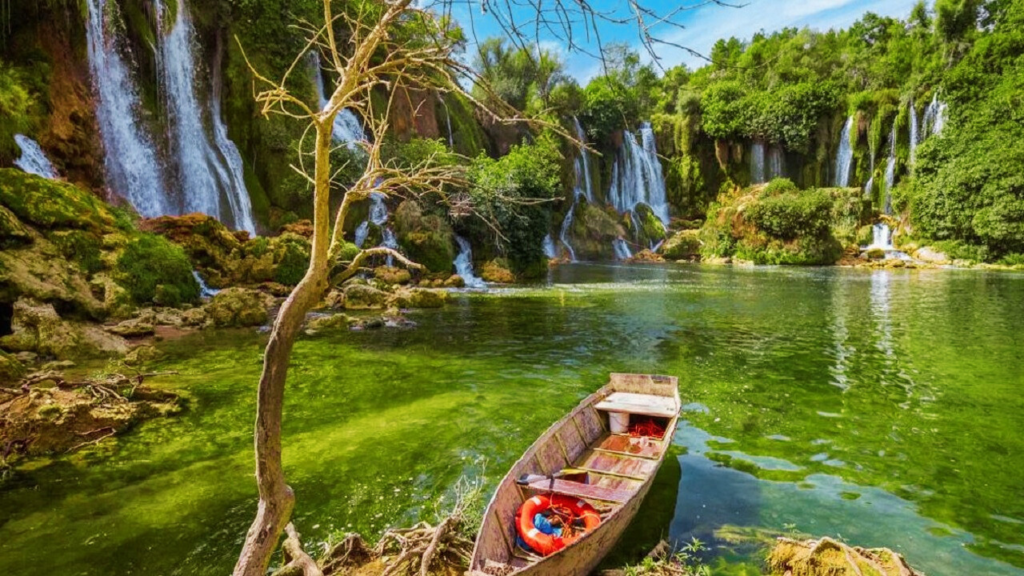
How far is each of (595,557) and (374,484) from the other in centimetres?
323

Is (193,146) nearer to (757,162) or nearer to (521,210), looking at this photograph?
(521,210)

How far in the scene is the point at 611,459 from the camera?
257 inches

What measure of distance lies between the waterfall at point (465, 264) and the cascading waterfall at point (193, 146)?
34.7 ft

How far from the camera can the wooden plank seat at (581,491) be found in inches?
199

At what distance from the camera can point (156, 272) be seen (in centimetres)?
1639

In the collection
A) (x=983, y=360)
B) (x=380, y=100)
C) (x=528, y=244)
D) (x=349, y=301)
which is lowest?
(x=983, y=360)

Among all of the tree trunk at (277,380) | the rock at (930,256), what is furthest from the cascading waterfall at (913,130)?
the tree trunk at (277,380)

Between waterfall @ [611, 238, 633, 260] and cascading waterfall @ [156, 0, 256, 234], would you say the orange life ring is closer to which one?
cascading waterfall @ [156, 0, 256, 234]

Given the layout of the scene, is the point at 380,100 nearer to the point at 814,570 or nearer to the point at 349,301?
the point at 349,301

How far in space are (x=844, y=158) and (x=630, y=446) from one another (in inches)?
2050

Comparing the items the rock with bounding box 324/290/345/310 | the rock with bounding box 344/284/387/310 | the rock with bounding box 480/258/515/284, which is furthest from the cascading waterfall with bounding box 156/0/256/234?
the rock with bounding box 480/258/515/284

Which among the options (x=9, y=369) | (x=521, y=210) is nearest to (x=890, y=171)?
(x=521, y=210)

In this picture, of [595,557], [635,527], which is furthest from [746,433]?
[595,557]

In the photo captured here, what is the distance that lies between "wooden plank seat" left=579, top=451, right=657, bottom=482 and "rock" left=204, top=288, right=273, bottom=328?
1325 centimetres
